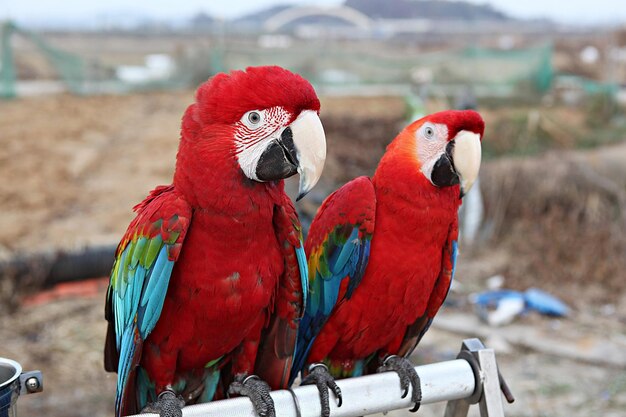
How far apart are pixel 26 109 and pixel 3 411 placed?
12933 mm

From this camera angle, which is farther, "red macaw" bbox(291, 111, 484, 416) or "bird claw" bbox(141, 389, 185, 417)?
"red macaw" bbox(291, 111, 484, 416)

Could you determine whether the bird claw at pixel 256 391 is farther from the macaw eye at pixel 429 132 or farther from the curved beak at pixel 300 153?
the macaw eye at pixel 429 132

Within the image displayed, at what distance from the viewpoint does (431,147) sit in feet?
7.09

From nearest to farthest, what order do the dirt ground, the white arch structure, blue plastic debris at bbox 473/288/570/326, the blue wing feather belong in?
the blue wing feather → the dirt ground → blue plastic debris at bbox 473/288/570/326 → the white arch structure

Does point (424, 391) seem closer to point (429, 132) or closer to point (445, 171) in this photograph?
point (445, 171)

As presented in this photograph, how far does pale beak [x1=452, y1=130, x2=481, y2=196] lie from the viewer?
2.12 m

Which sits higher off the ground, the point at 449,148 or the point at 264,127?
the point at 264,127

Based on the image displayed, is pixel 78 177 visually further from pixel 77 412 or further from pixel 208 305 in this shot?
pixel 208 305

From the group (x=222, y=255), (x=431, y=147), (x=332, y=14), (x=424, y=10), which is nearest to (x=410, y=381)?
(x=222, y=255)

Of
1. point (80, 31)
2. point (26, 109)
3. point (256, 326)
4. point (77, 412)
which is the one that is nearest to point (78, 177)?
point (26, 109)

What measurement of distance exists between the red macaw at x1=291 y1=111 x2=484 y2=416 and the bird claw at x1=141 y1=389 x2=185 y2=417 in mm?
412

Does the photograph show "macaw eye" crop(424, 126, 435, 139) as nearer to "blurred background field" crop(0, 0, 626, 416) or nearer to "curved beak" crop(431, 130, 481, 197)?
"curved beak" crop(431, 130, 481, 197)

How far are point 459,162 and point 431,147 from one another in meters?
0.10

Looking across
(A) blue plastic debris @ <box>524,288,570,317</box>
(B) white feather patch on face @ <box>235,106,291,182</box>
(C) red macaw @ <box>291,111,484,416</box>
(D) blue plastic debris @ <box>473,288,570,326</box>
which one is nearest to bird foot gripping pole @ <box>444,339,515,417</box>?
(C) red macaw @ <box>291,111,484,416</box>
